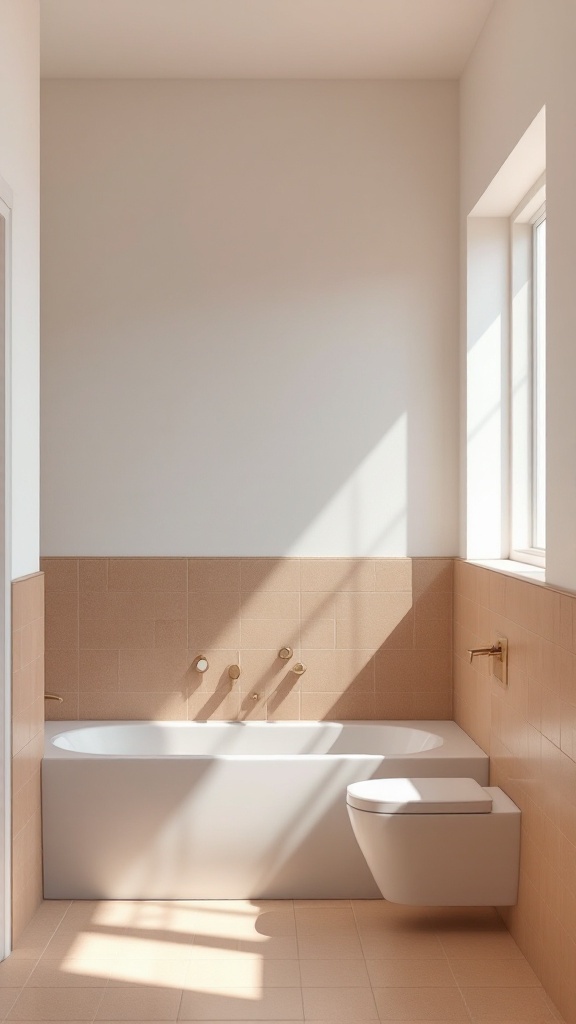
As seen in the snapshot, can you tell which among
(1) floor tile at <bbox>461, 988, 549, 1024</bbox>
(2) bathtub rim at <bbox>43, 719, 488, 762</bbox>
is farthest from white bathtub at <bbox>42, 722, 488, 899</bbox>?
(1) floor tile at <bbox>461, 988, 549, 1024</bbox>

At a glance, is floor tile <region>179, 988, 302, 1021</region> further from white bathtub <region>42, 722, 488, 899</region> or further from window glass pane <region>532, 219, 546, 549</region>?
window glass pane <region>532, 219, 546, 549</region>

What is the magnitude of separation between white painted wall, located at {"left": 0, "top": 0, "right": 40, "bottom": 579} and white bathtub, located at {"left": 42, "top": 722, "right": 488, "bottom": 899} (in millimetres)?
852

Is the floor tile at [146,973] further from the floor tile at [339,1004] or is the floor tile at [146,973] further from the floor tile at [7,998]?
the floor tile at [339,1004]

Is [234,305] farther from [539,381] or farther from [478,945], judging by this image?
[478,945]

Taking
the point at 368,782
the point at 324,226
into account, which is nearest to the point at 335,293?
the point at 324,226

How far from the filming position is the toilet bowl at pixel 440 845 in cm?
311

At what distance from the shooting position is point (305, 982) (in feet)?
9.55

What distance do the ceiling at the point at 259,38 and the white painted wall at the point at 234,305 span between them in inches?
3.9

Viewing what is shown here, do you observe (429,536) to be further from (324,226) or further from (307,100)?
(307,100)

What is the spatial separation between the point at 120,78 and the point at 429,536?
2370 mm

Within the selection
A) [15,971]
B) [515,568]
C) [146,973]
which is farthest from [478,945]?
[15,971]

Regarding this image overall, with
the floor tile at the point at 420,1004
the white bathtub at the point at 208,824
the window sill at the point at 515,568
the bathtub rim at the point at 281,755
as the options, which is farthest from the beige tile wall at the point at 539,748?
the white bathtub at the point at 208,824

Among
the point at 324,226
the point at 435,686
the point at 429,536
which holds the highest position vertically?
the point at 324,226

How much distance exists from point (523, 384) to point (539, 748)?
1.67 m
